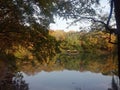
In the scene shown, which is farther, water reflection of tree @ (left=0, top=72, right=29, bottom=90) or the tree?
water reflection of tree @ (left=0, top=72, right=29, bottom=90)

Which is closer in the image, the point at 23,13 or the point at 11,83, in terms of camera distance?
the point at 23,13

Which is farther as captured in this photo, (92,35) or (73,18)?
(92,35)

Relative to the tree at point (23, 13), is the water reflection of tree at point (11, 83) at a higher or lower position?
lower

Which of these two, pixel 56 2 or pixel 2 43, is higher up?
pixel 56 2

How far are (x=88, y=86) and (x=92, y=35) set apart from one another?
393 inches

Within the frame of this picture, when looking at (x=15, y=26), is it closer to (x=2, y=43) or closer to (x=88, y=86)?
(x=2, y=43)

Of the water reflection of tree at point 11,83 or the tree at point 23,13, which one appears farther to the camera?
Result: the water reflection of tree at point 11,83

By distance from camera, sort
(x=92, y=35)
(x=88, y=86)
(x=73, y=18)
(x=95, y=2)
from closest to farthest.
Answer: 1. (x=95, y=2)
2. (x=73, y=18)
3. (x=92, y=35)
4. (x=88, y=86)

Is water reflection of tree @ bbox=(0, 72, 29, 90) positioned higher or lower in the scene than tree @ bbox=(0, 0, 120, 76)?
lower

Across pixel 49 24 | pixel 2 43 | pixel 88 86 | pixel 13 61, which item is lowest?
pixel 88 86

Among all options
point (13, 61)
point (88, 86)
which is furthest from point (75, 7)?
point (88, 86)

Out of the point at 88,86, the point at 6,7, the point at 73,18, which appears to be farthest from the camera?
the point at 88,86

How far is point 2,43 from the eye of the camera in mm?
13023

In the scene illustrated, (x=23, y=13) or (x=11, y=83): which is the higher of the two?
(x=23, y=13)
